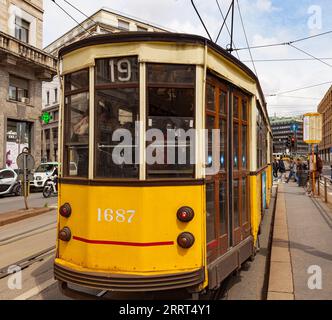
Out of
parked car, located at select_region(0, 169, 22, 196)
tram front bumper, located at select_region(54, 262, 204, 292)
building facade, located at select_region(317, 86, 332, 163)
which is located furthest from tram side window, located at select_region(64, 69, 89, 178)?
building facade, located at select_region(317, 86, 332, 163)

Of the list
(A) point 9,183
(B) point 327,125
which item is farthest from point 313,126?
(B) point 327,125

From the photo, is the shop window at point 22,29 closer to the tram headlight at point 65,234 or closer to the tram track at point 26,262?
the tram track at point 26,262

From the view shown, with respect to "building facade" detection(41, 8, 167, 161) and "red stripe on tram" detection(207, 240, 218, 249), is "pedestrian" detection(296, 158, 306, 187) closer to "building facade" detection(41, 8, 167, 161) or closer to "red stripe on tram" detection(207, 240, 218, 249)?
"red stripe on tram" detection(207, 240, 218, 249)

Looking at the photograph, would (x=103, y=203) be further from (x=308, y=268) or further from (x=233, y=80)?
(x=308, y=268)

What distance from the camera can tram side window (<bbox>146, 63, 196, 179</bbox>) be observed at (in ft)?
11.4

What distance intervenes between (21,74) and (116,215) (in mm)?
22798

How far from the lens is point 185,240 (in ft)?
11.1

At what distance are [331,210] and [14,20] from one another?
21704 millimetres

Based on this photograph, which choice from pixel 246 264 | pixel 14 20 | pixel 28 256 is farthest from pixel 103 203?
pixel 14 20

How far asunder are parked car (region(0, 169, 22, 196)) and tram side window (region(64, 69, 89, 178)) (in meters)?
14.7

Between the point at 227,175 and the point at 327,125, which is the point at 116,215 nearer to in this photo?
the point at 227,175

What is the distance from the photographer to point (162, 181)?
3.42 meters

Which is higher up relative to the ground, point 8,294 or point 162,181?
point 162,181
